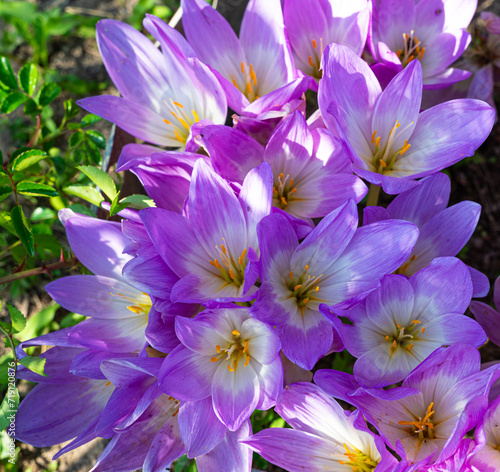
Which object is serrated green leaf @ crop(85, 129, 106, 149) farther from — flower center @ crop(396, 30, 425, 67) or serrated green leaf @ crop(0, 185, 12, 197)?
flower center @ crop(396, 30, 425, 67)

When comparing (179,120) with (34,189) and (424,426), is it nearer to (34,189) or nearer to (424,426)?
(34,189)

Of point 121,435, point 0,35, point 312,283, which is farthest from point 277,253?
point 0,35

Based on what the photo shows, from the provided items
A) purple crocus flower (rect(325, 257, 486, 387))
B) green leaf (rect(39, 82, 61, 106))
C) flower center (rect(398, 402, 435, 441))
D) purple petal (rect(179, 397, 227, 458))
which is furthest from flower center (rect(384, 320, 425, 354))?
green leaf (rect(39, 82, 61, 106))

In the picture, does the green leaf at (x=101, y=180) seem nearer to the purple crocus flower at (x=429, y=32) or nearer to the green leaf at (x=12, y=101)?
the green leaf at (x=12, y=101)

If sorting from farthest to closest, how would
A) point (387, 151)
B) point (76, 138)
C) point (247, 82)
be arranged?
1. point (76, 138)
2. point (247, 82)
3. point (387, 151)

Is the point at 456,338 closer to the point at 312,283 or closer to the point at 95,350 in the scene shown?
the point at 312,283

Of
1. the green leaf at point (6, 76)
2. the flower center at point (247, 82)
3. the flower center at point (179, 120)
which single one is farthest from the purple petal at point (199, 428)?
the green leaf at point (6, 76)

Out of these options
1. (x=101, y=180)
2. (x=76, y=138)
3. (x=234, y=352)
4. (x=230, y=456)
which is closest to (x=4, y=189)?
(x=101, y=180)
